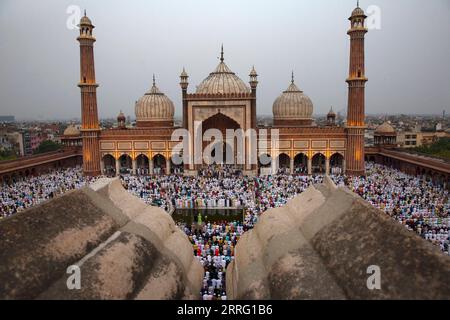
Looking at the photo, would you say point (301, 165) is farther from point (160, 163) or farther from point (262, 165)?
point (160, 163)

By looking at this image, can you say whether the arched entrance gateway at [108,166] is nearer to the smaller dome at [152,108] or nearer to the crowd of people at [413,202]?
the smaller dome at [152,108]

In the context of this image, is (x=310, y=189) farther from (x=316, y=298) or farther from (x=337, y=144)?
(x=337, y=144)

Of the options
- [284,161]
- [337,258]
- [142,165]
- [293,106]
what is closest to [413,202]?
[337,258]

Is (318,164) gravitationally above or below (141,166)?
below

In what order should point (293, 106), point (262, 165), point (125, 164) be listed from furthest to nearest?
point (125, 164), point (293, 106), point (262, 165)

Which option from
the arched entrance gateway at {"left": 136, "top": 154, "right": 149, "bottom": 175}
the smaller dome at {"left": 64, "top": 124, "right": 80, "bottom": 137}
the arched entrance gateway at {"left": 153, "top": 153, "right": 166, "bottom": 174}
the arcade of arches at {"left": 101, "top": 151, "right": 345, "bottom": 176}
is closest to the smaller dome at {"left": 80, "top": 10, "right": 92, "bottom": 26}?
the arcade of arches at {"left": 101, "top": 151, "right": 345, "bottom": 176}

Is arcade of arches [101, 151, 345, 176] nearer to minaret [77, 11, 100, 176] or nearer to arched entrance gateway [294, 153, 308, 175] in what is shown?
arched entrance gateway [294, 153, 308, 175]
